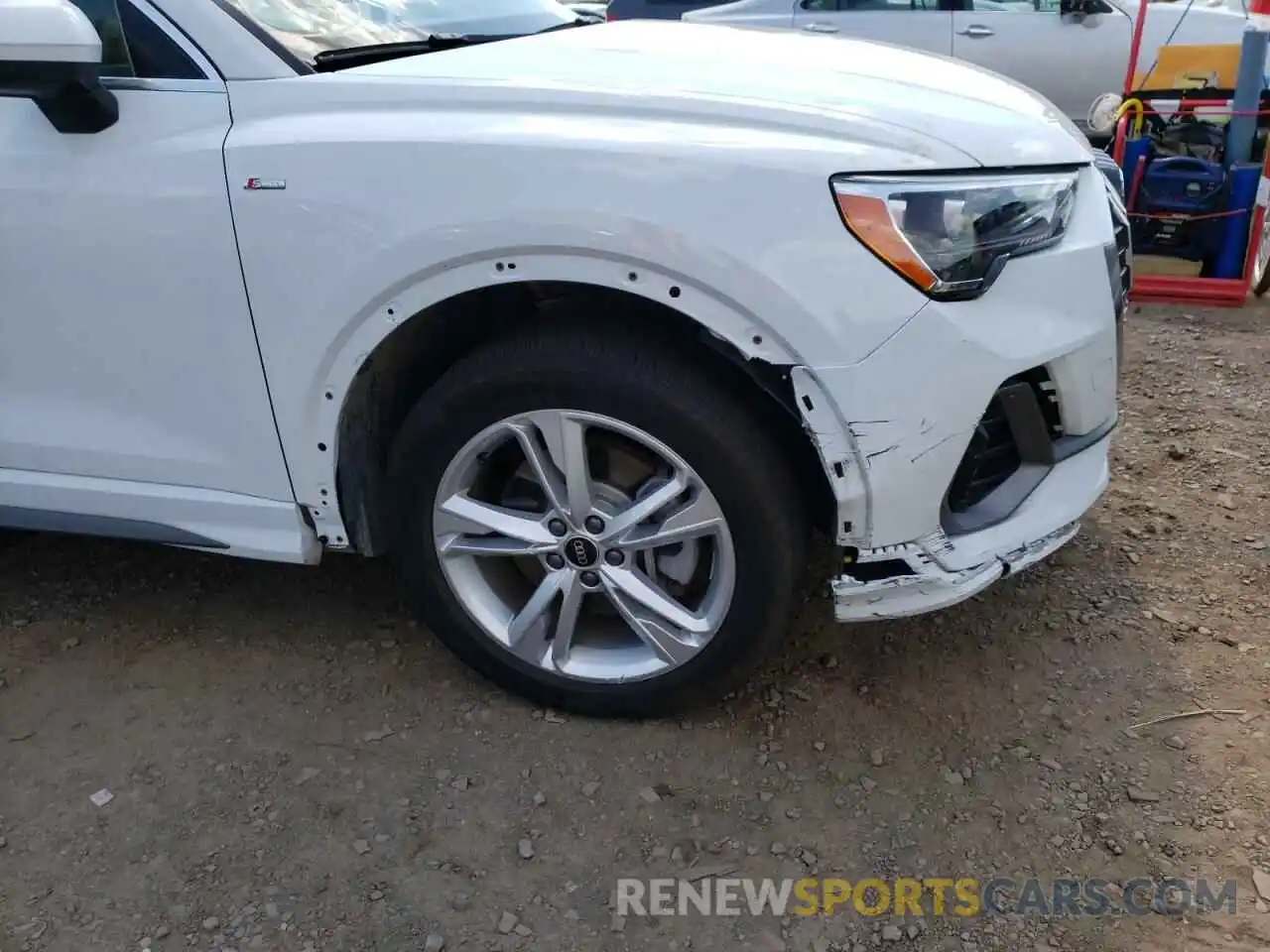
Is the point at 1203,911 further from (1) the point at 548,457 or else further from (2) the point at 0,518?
(2) the point at 0,518

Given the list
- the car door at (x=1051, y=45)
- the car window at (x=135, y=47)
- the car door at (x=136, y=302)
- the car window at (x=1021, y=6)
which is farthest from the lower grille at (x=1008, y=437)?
the car window at (x=1021, y=6)

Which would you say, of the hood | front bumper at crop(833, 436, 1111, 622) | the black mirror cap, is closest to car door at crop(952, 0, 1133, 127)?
the hood

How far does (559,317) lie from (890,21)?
682 cm

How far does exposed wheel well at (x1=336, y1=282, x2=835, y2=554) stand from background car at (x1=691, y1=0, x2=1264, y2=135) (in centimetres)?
587

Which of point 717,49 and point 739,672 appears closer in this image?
point 739,672

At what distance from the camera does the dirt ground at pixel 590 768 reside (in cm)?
203

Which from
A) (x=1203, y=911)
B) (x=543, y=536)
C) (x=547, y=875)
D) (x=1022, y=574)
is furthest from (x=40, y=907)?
(x=1022, y=574)

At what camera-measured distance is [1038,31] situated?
7.75 meters

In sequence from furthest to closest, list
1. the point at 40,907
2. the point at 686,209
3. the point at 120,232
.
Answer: the point at 120,232 < the point at 40,907 < the point at 686,209

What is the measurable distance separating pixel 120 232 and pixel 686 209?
120 cm

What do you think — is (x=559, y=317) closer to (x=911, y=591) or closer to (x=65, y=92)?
(x=911, y=591)

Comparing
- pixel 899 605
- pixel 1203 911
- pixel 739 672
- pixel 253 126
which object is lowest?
pixel 1203 911

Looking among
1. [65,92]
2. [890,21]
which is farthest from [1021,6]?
[65,92]

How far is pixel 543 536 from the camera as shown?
232 centimetres
